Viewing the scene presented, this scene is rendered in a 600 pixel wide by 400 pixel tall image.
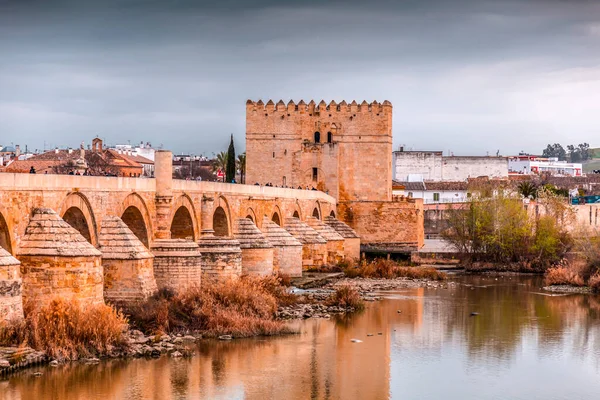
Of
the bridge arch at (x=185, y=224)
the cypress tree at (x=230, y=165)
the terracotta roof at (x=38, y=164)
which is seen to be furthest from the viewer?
the cypress tree at (x=230, y=165)

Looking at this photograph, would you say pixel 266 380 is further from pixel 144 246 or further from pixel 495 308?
pixel 495 308

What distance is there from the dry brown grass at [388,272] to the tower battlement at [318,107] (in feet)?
34.8

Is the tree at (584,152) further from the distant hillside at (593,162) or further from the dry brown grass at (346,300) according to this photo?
the dry brown grass at (346,300)

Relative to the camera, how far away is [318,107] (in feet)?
147

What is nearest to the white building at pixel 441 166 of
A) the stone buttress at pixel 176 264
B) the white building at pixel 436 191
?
the white building at pixel 436 191

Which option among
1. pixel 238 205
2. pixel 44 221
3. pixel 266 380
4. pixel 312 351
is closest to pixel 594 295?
pixel 238 205

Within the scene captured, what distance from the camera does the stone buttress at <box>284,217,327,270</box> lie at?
34125 millimetres

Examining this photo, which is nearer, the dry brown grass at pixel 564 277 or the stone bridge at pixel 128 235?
the stone bridge at pixel 128 235

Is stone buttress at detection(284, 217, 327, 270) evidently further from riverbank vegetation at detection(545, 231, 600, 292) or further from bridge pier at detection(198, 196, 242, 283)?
bridge pier at detection(198, 196, 242, 283)

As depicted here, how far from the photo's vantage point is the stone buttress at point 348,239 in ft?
129

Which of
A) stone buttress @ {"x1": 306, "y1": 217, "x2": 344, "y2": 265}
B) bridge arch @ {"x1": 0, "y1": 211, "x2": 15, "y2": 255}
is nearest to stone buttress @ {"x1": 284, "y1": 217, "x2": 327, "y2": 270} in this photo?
stone buttress @ {"x1": 306, "y1": 217, "x2": 344, "y2": 265}

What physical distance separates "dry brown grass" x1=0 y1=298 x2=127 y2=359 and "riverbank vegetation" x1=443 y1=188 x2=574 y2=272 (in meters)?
24.4

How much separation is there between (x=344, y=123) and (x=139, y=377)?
29635mm

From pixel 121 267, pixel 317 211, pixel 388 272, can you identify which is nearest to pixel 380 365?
pixel 121 267
